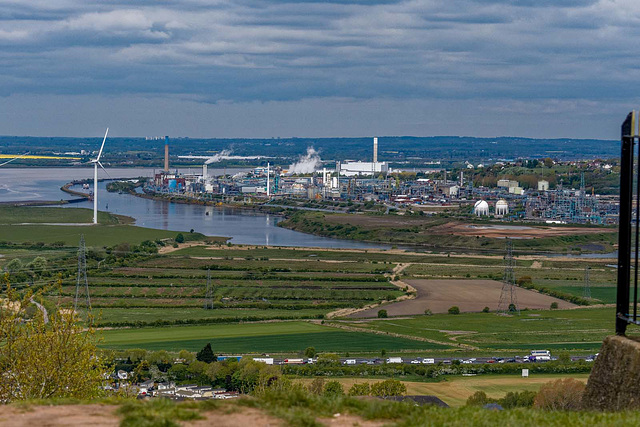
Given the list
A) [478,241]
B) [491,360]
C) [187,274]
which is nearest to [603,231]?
[478,241]

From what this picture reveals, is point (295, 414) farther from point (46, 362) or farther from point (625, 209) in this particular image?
point (46, 362)

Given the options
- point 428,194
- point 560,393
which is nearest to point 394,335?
point 560,393

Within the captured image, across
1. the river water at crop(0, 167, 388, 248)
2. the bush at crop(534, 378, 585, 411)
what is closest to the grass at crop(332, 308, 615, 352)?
the bush at crop(534, 378, 585, 411)

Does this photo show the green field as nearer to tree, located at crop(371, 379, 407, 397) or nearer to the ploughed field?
the ploughed field

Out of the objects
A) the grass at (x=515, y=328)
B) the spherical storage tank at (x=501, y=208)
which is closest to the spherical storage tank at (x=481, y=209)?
the spherical storage tank at (x=501, y=208)

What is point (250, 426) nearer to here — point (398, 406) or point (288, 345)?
point (398, 406)
